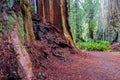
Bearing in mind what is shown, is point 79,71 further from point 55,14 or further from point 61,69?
point 55,14

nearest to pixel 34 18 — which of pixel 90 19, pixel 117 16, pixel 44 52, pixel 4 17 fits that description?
pixel 44 52

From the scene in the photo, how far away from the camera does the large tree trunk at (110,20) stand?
18.7 metres

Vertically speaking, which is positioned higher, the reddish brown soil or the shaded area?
the shaded area

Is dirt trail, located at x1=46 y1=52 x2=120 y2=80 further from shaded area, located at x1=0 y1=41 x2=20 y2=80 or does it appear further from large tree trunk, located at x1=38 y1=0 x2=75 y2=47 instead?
large tree trunk, located at x1=38 y1=0 x2=75 y2=47

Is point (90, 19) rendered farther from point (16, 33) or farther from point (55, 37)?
point (16, 33)

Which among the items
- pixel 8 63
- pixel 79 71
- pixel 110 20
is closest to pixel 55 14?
pixel 79 71

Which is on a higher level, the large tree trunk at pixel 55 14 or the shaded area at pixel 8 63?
the large tree trunk at pixel 55 14

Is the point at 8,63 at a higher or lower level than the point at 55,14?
lower

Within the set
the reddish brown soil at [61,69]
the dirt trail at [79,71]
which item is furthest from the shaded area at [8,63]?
the dirt trail at [79,71]

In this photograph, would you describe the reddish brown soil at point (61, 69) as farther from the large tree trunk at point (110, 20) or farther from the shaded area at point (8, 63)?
the large tree trunk at point (110, 20)

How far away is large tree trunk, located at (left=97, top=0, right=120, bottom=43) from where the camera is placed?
18734 millimetres

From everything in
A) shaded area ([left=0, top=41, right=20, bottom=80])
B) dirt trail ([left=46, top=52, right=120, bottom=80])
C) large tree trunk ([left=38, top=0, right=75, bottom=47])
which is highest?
large tree trunk ([left=38, top=0, right=75, bottom=47])

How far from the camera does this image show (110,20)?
1898 centimetres

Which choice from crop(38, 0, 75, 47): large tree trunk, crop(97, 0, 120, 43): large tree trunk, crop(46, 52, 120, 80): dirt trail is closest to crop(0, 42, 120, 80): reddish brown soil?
crop(46, 52, 120, 80): dirt trail
